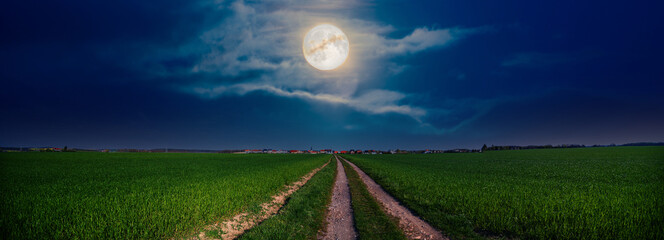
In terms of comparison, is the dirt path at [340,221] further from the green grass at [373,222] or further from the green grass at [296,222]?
the green grass at [296,222]

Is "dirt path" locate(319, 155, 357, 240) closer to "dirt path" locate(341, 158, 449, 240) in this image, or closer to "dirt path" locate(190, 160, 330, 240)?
"dirt path" locate(341, 158, 449, 240)

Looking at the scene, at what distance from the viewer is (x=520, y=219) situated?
903cm

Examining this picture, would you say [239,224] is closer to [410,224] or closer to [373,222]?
[373,222]

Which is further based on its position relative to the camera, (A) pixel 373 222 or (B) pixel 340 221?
(B) pixel 340 221

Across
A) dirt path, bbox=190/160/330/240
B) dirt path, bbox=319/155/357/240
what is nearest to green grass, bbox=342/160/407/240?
dirt path, bbox=319/155/357/240

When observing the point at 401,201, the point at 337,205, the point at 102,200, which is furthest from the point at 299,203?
the point at 102,200

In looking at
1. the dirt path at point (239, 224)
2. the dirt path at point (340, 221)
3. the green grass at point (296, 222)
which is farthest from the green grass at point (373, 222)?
the dirt path at point (239, 224)

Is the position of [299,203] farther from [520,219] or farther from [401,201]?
[520,219]

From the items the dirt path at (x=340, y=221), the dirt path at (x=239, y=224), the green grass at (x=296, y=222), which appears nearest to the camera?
the green grass at (x=296, y=222)

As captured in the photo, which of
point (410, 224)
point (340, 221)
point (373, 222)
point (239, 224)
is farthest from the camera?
point (340, 221)

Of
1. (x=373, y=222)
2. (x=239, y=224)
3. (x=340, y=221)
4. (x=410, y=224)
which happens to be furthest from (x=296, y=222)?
(x=410, y=224)

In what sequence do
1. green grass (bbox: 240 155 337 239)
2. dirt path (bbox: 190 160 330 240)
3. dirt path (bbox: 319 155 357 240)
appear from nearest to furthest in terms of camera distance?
green grass (bbox: 240 155 337 239) < dirt path (bbox: 319 155 357 240) < dirt path (bbox: 190 160 330 240)

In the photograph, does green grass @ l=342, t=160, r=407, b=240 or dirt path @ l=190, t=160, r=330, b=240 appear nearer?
green grass @ l=342, t=160, r=407, b=240

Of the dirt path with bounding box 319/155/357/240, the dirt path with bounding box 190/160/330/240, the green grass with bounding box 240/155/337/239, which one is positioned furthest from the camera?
the dirt path with bounding box 190/160/330/240
